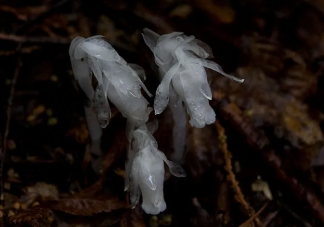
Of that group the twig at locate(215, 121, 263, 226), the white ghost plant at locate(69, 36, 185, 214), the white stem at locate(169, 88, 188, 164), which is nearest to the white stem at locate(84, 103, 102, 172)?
the white ghost plant at locate(69, 36, 185, 214)

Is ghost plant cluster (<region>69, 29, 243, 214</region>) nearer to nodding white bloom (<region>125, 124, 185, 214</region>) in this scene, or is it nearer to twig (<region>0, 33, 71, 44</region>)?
nodding white bloom (<region>125, 124, 185, 214</region>)

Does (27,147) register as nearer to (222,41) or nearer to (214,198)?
(214,198)

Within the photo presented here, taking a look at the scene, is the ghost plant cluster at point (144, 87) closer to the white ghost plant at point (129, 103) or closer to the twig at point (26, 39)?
the white ghost plant at point (129, 103)

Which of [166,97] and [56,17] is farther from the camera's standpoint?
[56,17]

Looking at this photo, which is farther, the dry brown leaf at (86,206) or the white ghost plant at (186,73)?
the dry brown leaf at (86,206)

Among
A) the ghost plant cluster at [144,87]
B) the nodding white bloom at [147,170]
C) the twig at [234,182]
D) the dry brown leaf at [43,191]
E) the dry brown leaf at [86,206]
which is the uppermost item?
the ghost plant cluster at [144,87]

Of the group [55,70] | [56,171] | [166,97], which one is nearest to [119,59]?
[166,97]

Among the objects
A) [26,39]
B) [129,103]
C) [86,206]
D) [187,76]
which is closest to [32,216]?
[86,206]

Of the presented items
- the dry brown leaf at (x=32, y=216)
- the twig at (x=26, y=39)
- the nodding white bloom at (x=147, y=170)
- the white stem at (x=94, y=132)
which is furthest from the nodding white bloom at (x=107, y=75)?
the twig at (x=26, y=39)
